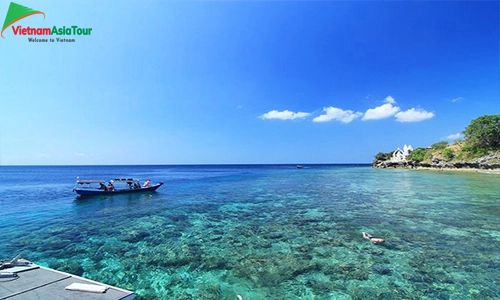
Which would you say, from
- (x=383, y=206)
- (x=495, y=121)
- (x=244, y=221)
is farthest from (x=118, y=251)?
(x=495, y=121)

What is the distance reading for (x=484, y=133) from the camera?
2522 inches

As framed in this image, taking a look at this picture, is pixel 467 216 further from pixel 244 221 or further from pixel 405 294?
pixel 244 221

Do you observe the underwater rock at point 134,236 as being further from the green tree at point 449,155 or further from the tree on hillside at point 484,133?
the green tree at point 449,155

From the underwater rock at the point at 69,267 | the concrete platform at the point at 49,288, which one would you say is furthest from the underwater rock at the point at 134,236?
the concrete platform at the point at 49,288

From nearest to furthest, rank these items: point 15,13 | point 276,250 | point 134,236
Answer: point 276,250 → point 134,236 → point 15,13

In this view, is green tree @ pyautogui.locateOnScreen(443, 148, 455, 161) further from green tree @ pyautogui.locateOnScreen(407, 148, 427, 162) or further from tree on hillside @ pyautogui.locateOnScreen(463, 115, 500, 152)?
green tree @ pyautogui.locateOnScreen(407, 148, 427, 162)

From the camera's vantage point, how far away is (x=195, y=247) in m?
11.5

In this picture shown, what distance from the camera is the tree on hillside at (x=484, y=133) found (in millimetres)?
63375

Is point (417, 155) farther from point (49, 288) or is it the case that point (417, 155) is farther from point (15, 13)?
point (15, 13)

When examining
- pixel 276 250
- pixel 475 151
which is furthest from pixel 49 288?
pixel 475 151

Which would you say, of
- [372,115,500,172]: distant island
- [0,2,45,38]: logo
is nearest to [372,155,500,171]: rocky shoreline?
[372,115,500,172]: distant island

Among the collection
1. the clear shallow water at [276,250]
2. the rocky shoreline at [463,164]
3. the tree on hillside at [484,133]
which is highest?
the tree on hillside at [484,133]

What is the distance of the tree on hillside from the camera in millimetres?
63375

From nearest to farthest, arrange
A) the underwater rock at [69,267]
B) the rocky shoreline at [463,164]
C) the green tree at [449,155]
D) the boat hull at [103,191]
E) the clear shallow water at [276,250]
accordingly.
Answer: the clear shallow water at [276,250]
the underwater rock at [69,267]
the boat hull at [103,191]
the rocky shoreline at [463,164]
the green tree at [449,155]
